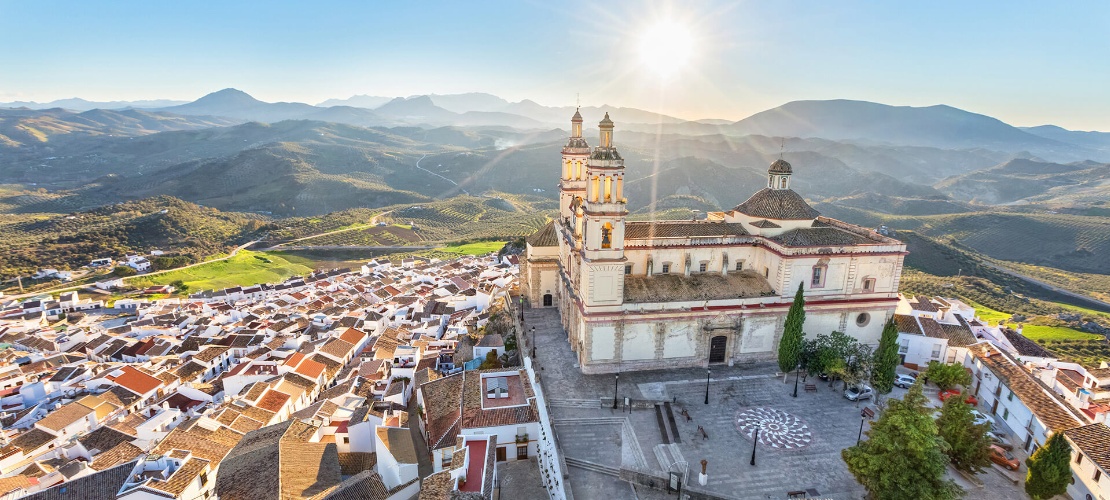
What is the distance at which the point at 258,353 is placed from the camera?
41.6 metres

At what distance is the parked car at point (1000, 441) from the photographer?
21.7 m

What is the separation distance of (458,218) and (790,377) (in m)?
108

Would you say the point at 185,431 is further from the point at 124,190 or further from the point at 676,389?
the point at 124,190

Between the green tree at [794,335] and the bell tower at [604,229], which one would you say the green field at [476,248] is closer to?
the bell tower at [604,229]

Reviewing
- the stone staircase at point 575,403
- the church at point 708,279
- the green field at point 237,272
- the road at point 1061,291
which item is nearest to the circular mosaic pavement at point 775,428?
the church at point 708,279

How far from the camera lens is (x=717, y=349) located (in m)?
27.7

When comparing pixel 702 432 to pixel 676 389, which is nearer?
pixel 702 432

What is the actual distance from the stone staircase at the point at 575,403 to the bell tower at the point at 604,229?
4707mm

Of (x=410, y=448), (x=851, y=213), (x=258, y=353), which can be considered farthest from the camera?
(x=851, y=213)

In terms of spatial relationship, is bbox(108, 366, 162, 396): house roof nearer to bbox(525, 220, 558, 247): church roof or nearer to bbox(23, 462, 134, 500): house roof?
bbox(23, 462, 134, 500): house roof

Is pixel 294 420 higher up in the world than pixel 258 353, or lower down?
higher up

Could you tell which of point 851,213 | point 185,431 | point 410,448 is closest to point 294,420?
point 185,431

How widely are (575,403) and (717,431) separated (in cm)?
635

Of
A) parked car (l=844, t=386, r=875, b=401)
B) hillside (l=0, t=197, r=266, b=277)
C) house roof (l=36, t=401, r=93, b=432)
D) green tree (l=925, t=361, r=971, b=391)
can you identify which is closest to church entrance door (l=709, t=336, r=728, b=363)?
parked car (l=844, t=386, r=875, b=401)
